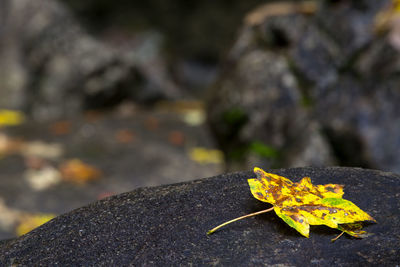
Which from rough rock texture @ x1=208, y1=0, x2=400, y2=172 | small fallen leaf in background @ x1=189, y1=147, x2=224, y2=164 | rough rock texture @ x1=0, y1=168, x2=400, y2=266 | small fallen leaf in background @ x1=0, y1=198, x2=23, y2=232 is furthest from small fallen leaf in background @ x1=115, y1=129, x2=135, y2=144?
rough rock texture @ x1=0, y1=168, x2=400, y2=266

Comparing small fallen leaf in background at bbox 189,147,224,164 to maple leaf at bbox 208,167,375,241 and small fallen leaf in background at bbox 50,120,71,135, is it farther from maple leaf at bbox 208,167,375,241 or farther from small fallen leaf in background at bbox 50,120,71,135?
maple leaf at bbox 208,167,375,241

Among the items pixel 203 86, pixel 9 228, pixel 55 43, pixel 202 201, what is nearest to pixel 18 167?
pixel 9 228

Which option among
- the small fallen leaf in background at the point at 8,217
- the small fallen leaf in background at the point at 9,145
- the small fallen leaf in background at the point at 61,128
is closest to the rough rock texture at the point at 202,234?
the small fallen leaf in background at the point at 8,217

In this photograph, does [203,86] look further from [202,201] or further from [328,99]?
[202,201]

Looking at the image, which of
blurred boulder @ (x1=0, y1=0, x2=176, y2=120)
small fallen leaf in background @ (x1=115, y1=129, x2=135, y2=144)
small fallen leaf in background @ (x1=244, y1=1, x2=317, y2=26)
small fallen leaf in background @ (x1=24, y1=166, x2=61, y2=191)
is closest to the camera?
small fallen leaf in background @ (x1=244, y1=1, x2=317, y2=26)

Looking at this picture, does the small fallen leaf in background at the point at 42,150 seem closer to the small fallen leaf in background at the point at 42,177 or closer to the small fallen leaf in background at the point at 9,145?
the small fallen leaf in background at the point at 9,145

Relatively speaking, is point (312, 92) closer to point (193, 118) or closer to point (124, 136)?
point (124, 136)
